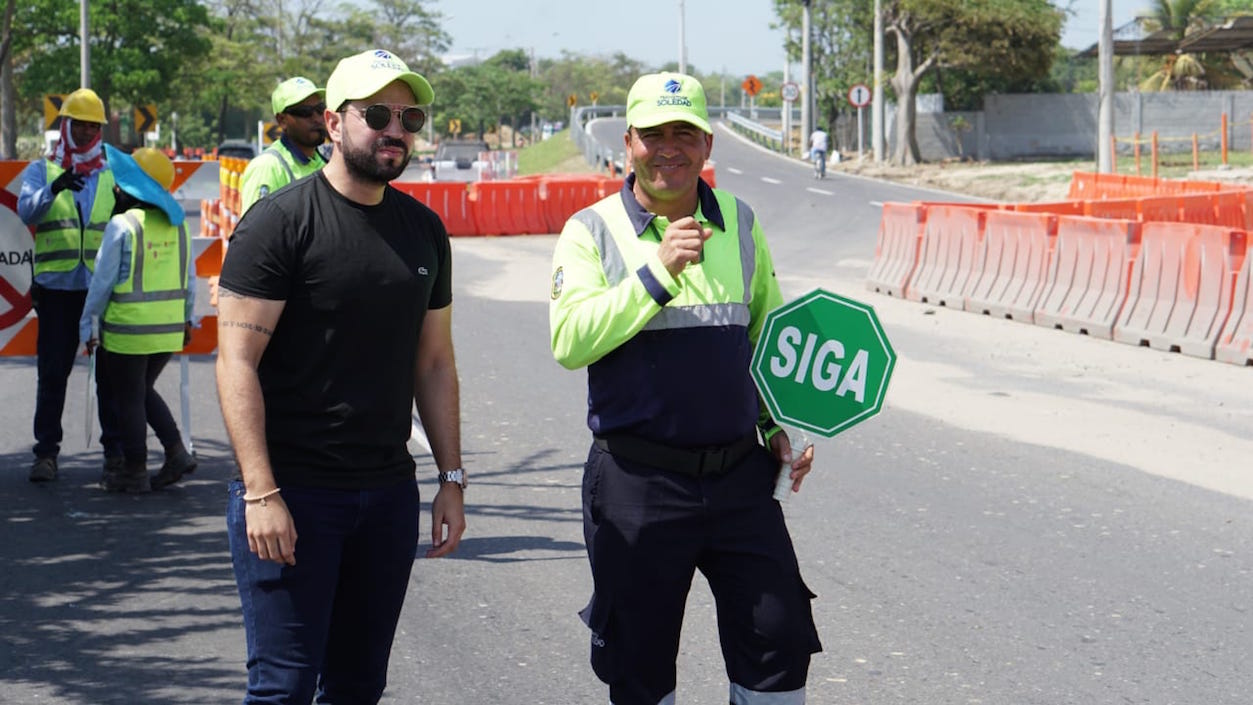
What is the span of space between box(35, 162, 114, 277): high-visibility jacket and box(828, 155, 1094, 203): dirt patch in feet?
105

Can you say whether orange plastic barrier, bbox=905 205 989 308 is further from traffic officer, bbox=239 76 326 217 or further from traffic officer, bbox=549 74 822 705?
traffic officer, bbox=549 74 822 705

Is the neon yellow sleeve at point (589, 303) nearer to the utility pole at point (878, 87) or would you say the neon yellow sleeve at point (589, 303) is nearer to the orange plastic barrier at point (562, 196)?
the orange plastic barrier at point (562, 196)

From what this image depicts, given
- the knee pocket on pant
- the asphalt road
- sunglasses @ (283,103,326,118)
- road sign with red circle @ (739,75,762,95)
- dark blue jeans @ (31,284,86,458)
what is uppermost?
road sign with red circle @ (739,75,762,95)

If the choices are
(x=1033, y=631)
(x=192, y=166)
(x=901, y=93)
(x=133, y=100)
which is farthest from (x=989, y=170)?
(x=1033, y=631)

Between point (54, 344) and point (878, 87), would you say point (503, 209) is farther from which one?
point (878, 87)

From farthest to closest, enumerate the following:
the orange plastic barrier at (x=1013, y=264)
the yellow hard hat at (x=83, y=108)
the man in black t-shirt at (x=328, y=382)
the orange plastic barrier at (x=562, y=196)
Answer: the orange plastic barrier at (x=562, y=196)
the orange plastic barrier at (x=1013, y=264)
the yellow hard hat at (x=83, y=108)
the man in black t-shirt at (x=328, y=382)

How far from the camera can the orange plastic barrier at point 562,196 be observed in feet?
103

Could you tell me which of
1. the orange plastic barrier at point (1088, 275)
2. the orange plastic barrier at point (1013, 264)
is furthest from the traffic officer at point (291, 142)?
the orange plastic barrier at point (1013, 264)

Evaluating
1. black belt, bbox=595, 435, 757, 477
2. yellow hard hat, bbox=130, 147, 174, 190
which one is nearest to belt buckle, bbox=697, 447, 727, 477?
black belt, bbox=595, 435, 757, 477

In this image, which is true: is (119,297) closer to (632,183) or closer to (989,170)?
(632,183)

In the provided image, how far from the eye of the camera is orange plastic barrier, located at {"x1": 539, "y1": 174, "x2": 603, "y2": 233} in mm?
31391

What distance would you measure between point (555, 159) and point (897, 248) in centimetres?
5640

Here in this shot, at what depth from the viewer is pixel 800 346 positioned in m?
4.25

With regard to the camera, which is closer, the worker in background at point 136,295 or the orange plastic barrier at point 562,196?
the worker in background at point 136,295
